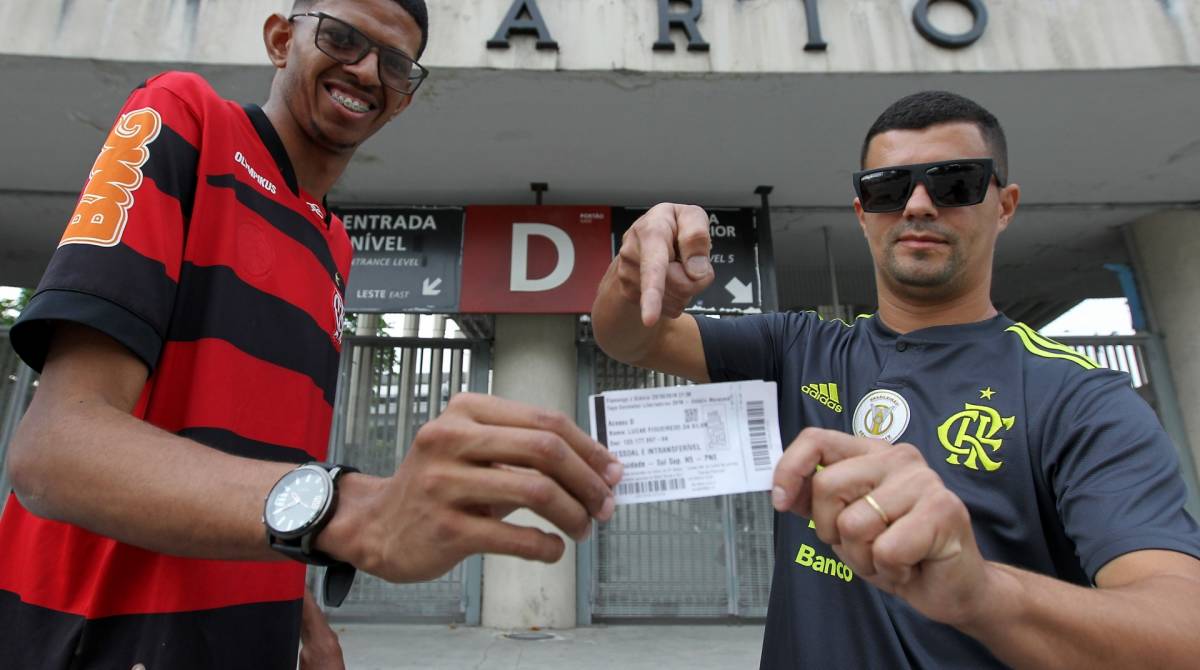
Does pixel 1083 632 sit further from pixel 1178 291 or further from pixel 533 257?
pixel 1178 291

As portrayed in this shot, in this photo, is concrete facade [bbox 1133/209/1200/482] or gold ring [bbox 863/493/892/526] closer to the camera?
gold ring [bbox 863/493/892/526]

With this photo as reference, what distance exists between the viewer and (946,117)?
1490 millimetres

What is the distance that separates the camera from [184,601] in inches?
43.4

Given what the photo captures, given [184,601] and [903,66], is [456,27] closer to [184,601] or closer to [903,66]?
[903,66]

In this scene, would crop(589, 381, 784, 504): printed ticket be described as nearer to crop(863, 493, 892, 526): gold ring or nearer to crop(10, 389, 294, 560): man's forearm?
crop(863, 493, 892, 526): gold ring

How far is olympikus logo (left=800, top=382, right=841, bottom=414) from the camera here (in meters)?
1.49

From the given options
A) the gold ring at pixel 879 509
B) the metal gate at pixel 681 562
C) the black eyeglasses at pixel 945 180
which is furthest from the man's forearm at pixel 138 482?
the metal gate at pixel 681 562

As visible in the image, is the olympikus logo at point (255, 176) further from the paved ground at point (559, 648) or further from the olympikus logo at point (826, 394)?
the paved ground at point (559, 648)

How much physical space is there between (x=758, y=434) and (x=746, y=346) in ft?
2.48

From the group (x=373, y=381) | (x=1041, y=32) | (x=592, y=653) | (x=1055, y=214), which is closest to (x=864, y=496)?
(x=592, y=653)

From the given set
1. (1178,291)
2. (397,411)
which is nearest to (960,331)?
(397,411)

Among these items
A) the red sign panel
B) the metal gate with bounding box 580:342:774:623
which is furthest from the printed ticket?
the metal gate with bounding box 580:342:774:623

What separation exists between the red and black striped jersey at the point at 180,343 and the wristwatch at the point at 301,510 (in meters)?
0.37

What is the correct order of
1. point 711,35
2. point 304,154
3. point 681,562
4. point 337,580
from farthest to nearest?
point 681,562, point 711,35, point 304,154, point 337,580
